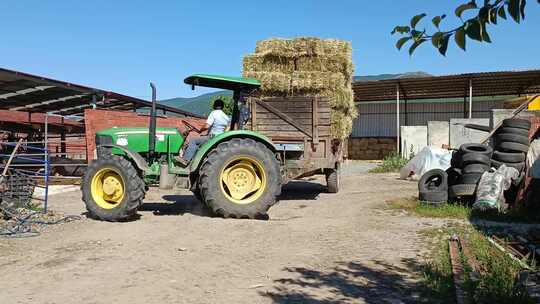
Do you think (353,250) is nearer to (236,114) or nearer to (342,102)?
(236,114)

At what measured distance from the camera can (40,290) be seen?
3965mm

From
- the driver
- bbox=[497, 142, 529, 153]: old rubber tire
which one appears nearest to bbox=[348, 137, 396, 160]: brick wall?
bbox=[497, 142, 529, 153]: old rubber tire

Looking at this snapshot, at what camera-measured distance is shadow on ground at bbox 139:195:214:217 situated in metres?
8.05

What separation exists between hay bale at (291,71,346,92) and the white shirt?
14.4 ft

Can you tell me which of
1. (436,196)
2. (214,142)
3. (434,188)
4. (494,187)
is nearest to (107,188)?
(214,142)

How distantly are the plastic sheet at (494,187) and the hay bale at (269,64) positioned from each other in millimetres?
5434

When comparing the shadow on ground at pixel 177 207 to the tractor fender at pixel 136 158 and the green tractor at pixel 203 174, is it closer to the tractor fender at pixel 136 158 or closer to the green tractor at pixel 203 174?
the green tractor at pixel 203 174

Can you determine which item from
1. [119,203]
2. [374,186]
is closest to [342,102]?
[374,186]

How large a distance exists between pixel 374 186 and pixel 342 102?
2.14 meters

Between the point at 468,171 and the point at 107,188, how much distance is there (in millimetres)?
5912

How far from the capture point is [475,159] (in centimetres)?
877

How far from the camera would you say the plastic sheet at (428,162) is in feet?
41.8

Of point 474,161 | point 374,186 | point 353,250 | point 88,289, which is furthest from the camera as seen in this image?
point 374,186

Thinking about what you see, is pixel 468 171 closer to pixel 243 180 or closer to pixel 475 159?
pixel 475 159
